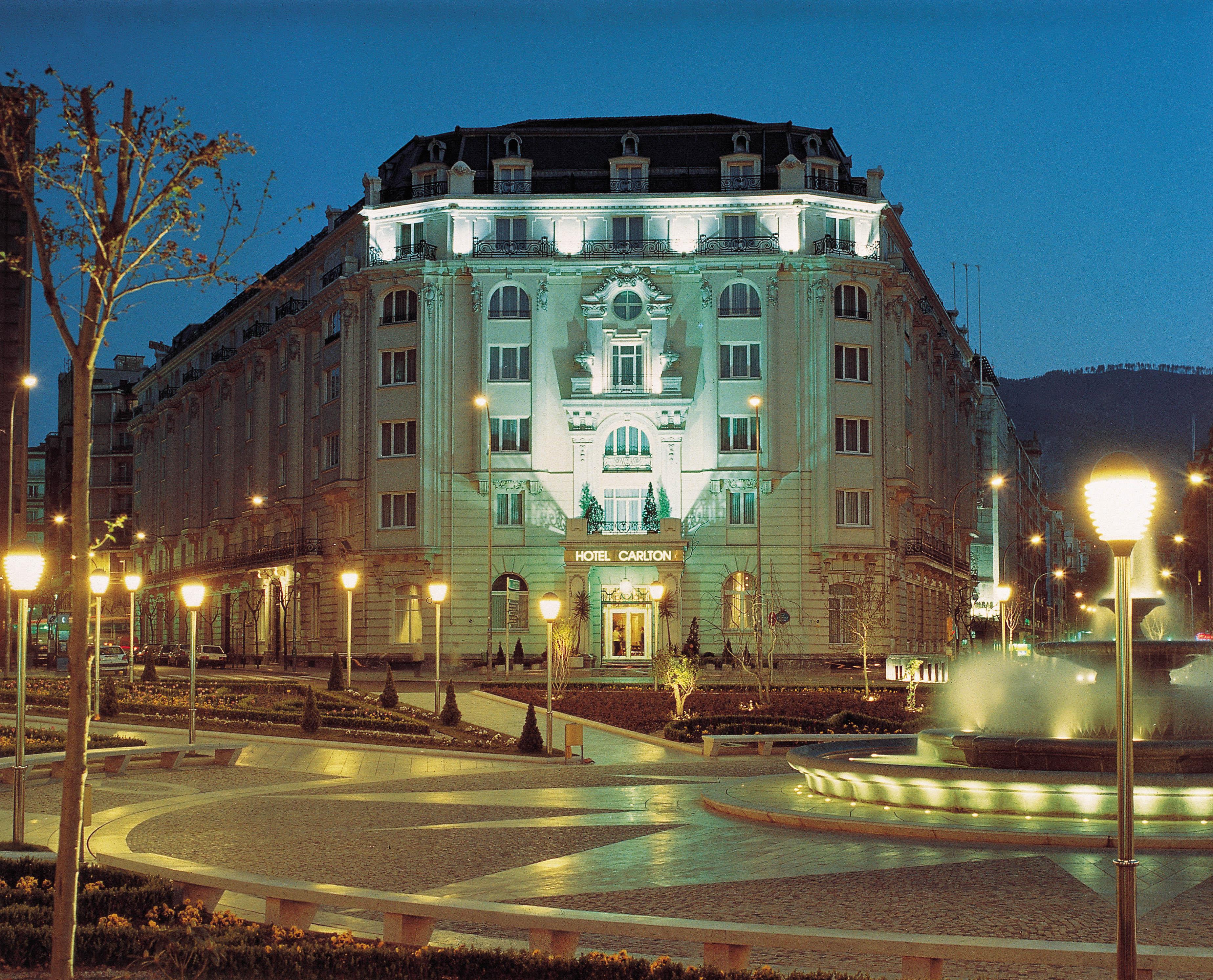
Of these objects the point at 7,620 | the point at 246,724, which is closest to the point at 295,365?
the point at 7,620

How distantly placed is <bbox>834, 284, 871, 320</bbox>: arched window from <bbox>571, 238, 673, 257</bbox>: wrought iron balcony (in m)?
7.59

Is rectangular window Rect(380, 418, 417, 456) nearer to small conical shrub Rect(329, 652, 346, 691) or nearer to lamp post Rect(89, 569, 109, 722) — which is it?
small conical shrub Rect(329, 652, 346, 691)

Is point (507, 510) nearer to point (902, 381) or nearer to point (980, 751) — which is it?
point (902, 381)

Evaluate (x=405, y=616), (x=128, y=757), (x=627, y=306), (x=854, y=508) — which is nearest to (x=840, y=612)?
(x=854, y=508)

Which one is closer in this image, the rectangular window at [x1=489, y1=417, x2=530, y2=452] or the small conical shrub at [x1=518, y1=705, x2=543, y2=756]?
the small conical shrub at [x1=518, y1=705, x2=543, y2=756]

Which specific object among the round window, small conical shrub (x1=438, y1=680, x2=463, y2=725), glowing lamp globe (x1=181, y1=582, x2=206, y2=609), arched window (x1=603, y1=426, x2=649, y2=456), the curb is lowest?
the curb

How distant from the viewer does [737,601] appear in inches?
2432

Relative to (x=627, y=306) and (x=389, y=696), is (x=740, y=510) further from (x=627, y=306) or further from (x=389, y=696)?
(x=389, y=696)

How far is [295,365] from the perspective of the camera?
2906 inches

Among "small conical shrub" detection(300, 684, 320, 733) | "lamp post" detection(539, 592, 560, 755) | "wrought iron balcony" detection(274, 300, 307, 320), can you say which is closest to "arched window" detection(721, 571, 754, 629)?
"wrought iron balcony" detection(274, 300, 307, 320)

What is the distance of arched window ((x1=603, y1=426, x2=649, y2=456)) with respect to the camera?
62719mm

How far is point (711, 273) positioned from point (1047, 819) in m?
49.1

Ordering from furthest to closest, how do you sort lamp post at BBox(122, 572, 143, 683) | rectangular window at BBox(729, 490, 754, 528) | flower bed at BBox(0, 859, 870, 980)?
rectangular window at BBox(729, 490, 754, 528)
lamp post at BBox(122, 572, 143, 683)
flower bed at BBox(0, 859, 870, 980)

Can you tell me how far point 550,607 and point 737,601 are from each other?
33826 millimetres
